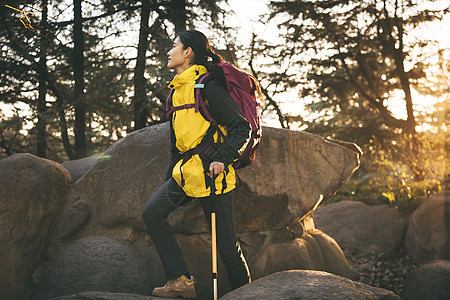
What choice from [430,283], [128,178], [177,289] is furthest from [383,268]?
[177,289]

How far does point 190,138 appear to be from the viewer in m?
3.37

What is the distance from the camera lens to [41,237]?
4.53m

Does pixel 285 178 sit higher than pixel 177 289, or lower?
higher

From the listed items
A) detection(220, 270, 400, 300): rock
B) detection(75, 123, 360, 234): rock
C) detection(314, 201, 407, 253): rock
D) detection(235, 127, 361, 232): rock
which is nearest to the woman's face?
detection(75, 123, 360, 234): rock

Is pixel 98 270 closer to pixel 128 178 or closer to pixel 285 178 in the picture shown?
pixel 128 178

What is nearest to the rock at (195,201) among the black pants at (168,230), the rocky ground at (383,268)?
the black pants at (168,230)

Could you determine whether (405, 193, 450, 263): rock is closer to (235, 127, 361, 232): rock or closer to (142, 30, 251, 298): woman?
(235, 127, 361, 232): rock

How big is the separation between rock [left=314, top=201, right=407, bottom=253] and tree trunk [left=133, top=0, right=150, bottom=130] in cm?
499

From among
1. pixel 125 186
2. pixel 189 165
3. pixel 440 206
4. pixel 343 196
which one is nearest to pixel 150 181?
pixel 125 186

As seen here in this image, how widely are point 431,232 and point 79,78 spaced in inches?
367

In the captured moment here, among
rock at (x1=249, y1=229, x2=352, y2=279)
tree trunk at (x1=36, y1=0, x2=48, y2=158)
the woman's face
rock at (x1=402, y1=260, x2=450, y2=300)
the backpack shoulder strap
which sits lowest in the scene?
rock at (x1=402, y1=260, x2=450, y2=300)

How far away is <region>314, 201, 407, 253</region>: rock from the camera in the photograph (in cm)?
895

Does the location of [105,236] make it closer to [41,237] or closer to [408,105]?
[41,237]

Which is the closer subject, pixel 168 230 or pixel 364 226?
pixel 168 230
